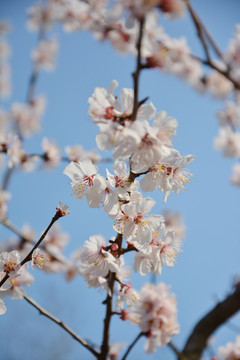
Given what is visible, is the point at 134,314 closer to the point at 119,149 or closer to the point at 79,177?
the point at 79,177

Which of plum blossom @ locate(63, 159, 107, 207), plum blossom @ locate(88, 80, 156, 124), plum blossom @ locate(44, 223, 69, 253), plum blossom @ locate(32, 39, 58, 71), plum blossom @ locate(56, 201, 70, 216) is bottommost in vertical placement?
plum blossom @ locate(56, 201, 70, 216)

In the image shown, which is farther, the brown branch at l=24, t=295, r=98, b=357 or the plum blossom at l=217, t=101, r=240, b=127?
the plum blossom at l=217, t=101, r=240, b=127

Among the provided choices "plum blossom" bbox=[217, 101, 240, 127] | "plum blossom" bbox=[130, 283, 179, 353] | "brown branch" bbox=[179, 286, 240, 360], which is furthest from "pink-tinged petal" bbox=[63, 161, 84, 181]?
"plum blossom" bbox=[217, 101, 240, 127]

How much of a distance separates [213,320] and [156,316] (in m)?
0.99

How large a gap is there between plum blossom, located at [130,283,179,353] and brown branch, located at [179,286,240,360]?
0.78 meters

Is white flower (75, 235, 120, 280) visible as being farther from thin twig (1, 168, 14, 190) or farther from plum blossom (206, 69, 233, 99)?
plum blossom (206, 69, 233, 99)

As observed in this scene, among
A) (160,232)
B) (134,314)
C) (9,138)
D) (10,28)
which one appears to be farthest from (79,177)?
(10,28)

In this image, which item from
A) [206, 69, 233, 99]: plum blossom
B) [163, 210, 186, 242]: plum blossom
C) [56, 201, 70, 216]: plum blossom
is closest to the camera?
[56, 201, 70, 216]: plum blossom

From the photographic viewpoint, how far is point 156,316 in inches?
60.1

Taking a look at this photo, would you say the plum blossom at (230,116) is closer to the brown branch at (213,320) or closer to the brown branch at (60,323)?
the brown branch at (213,320)

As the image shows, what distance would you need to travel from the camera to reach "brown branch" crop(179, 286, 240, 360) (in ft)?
7.28

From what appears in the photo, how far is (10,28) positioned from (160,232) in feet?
23.6

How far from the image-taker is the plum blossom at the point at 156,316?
1.47 meters

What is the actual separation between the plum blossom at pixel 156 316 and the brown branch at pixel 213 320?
78cm
